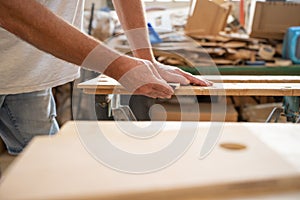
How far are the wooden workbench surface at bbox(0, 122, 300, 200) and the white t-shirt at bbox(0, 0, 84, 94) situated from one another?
1.83 feet

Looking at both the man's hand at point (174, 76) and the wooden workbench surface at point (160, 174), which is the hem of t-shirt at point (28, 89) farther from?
the wooden workbench surface at point (160, 174)

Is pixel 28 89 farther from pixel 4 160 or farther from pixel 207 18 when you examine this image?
pixel 207 18

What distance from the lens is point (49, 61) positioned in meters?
1.09

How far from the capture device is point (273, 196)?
1.33ft

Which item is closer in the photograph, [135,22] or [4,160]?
[135,22]

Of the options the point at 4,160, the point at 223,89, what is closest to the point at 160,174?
the point at 223,89

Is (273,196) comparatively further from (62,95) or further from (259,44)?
(62,95)

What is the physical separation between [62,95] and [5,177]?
268 cm

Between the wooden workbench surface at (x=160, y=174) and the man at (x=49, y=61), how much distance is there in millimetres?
214

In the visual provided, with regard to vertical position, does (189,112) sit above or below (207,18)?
below

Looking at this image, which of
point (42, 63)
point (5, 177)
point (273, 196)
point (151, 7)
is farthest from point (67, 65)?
point (151, 7)

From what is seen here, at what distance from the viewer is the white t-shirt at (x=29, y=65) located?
1.02 metres

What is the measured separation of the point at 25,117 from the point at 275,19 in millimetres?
2287

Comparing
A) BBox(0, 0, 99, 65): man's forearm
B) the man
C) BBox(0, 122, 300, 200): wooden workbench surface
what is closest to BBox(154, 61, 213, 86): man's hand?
the man
